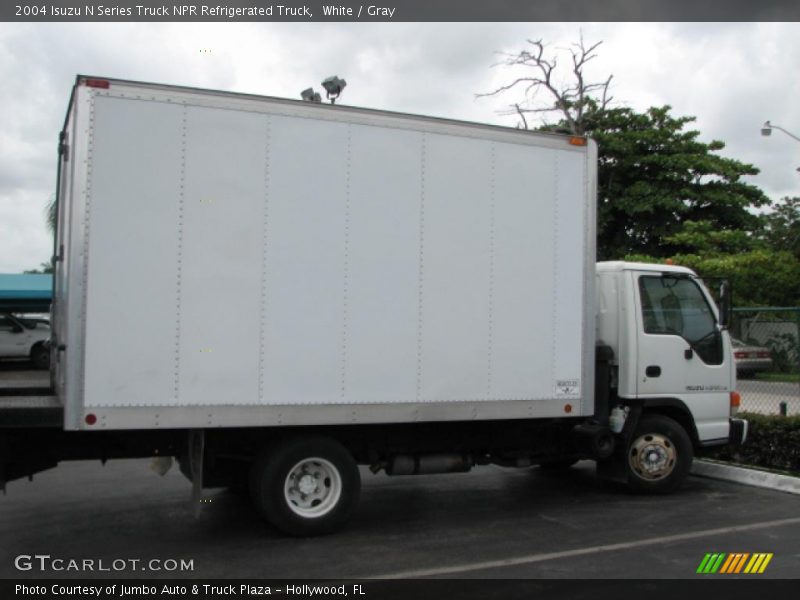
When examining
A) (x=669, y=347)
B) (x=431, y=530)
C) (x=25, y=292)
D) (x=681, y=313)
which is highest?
(x=25, y=292)

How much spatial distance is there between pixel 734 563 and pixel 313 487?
339 centimetres

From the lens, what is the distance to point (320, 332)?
6.43m

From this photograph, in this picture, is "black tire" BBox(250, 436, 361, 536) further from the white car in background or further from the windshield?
the white car in background

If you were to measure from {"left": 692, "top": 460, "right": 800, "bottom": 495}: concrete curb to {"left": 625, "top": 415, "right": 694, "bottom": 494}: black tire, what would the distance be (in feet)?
3.67

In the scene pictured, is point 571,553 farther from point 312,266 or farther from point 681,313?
point 681,313

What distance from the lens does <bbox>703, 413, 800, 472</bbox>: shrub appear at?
9.53 meters

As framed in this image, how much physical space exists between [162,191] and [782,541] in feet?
19.1

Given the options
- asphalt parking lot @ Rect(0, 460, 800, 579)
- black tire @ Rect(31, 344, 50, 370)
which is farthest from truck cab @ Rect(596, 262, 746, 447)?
black tire @ Rect(31, 344, 50, 370)

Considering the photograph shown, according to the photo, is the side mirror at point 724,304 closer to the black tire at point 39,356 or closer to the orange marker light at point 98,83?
the orange marker light at point 98,83

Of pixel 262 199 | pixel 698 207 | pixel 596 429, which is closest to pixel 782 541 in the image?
pixel 596 429

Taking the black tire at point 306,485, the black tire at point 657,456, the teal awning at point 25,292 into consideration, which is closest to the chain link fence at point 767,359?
the black tire at point 657,456

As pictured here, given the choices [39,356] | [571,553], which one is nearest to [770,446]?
[571,553]

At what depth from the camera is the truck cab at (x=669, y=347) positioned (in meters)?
8.05

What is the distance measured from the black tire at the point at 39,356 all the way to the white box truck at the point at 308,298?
19161mm
